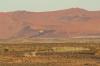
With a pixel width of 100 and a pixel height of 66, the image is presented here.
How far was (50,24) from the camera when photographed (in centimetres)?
10319

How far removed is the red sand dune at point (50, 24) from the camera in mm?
93125

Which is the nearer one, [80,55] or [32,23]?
[80,55]

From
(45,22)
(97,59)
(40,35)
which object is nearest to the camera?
(97,59)

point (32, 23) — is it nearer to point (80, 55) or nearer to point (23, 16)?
point (23, 16)

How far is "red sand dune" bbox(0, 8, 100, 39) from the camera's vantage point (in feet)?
306

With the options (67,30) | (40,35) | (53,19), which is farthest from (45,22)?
(40,35)

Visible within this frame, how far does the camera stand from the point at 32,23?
102 meters

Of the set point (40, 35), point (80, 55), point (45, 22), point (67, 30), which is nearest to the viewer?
point (80, 55)

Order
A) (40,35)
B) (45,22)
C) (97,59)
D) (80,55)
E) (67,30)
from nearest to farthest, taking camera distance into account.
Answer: (97,59)
(80,55)
(40,35)
(67,30)
(45,22)

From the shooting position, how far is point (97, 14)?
358 ft

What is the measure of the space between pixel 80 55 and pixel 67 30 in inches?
2547

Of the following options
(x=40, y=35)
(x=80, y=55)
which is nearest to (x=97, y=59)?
(x=80, y=55)

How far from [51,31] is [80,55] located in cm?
6009

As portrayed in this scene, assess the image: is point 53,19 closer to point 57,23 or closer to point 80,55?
point 57,23
